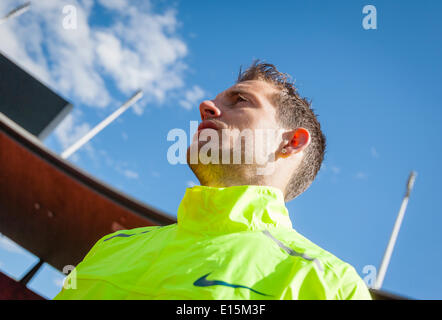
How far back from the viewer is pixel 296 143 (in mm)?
2059

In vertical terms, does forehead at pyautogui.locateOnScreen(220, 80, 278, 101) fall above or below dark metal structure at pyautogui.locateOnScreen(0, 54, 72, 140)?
below

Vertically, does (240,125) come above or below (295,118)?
below

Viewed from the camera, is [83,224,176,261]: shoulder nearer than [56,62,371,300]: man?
No

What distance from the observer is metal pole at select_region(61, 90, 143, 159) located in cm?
803

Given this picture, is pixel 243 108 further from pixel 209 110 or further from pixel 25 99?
pixel 25 99

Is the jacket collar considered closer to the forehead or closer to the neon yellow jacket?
the neon yellow jacket

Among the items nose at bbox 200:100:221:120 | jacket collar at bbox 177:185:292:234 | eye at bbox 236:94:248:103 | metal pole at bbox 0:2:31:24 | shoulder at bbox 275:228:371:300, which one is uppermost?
metal pole at bbox 0:2:31:24

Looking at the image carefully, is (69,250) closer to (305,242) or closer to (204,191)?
(204,191)

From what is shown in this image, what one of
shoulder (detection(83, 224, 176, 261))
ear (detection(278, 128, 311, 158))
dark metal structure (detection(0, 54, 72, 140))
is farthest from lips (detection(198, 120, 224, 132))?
dark metal structure (detection(0, 54, 72, 140))

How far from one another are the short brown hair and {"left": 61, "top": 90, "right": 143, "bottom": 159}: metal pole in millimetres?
5710

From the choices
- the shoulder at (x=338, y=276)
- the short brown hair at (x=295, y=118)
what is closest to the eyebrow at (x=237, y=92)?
the short brown hair at (x=295, y=118)

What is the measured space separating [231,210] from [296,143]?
0.91m

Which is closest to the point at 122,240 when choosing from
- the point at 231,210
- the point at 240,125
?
the point at 231,210

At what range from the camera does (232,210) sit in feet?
4.45
